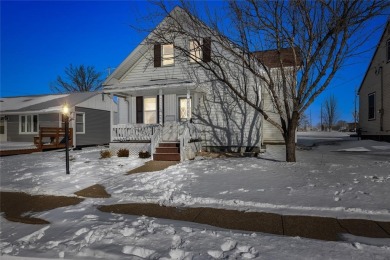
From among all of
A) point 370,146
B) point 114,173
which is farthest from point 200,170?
point 370,146

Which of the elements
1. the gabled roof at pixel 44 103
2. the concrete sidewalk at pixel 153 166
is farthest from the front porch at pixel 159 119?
the gabled roof at pixel 44 103

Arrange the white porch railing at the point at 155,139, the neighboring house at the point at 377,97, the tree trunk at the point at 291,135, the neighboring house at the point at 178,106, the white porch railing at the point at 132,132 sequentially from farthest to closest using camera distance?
the neighboring house at the point at 377,97 < the white porch railing at the point at 132,132 < the neighboring house at the point at 178,106 < the white porch railing at the point at 155,139 < the tree trunk at the point at 291,135

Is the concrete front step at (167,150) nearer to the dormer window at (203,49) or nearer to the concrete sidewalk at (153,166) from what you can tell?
the concrete sidewalk at (153,166)

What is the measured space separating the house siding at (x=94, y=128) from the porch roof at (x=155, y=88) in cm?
802

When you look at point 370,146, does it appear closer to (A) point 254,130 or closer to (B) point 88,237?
(A) point 254,130

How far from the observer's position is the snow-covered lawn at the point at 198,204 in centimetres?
320

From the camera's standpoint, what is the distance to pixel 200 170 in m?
8.21

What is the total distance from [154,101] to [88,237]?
1105 centimetres

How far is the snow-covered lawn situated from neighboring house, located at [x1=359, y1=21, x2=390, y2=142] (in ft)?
31.5

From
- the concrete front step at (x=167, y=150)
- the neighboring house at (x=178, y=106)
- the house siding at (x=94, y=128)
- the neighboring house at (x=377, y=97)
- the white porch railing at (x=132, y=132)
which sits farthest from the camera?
the house siding at (x=94, y=128)

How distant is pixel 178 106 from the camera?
45.3 feet

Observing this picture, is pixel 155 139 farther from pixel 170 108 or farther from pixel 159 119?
pixel 170 108

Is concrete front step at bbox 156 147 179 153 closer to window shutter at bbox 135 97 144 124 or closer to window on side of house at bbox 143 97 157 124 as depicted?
window on side of house at bbox 143 97 157 124

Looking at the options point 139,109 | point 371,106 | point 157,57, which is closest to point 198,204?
point 139,109
